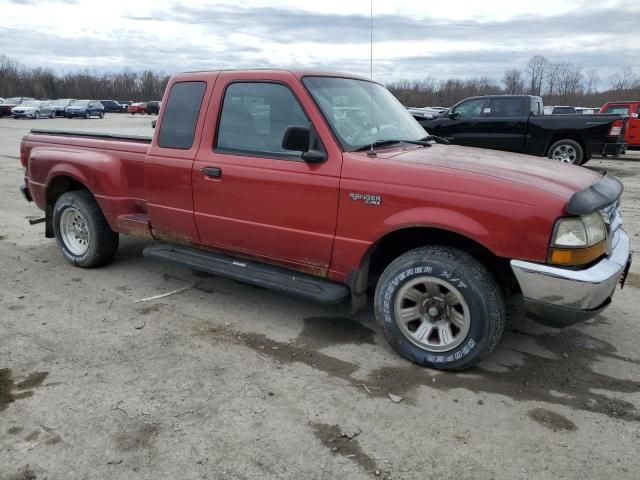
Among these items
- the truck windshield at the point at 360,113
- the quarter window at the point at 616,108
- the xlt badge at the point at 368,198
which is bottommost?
the xlt badge at the point at 368,198

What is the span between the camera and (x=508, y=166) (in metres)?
3.45

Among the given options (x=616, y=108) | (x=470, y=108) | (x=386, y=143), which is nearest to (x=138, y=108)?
(x=616, y=108)

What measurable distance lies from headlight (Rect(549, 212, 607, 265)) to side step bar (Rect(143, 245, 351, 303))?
56.4 inches

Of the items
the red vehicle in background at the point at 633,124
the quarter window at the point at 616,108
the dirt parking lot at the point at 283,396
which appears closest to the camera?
the dirt parking lot at the point at 283,396

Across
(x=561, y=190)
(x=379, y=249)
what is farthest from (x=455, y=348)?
(x=561, y=190)

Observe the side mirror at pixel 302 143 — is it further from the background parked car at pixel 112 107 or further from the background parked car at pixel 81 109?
the background parked car at pixel 112 107

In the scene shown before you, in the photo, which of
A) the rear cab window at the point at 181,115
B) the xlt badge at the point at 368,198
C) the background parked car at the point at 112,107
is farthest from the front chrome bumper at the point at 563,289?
the background parked car at the point at 112,107

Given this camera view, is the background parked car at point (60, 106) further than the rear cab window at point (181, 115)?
Yes

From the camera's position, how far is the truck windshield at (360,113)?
3703 mm

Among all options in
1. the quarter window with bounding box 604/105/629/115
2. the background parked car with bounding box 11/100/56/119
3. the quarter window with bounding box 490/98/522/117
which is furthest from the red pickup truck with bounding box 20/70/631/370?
the background parked car with bounding box 11/100/56/119

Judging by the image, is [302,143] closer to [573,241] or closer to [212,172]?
[212,172]

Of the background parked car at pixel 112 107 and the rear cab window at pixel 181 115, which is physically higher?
the background parked car at pixel 112 107

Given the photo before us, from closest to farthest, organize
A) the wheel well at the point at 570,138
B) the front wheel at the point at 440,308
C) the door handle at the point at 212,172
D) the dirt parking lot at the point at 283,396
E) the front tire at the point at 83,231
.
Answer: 1. the dirt parking lot at the point at 283,396
2. the front wheel at the point at 440,308
3. the door handle at the point at 212,172
4. the front tire at the point at 83,231
5. the wheel well at the point at 570,138

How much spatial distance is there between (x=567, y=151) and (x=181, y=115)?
36.5 feet
